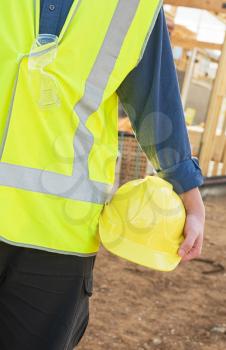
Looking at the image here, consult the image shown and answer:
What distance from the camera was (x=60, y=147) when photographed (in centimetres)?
146

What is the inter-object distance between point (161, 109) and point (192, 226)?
1.10ft

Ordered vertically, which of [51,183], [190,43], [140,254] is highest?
[51,183]

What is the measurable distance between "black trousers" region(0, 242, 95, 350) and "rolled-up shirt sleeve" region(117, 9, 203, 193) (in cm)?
39

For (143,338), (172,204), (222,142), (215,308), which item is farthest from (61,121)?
(222,142)

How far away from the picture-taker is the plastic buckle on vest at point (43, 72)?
1.40 meters

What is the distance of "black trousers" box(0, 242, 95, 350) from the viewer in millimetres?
1468

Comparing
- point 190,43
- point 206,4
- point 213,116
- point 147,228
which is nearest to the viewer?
point 147,228

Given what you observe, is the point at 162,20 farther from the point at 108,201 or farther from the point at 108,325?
the point at 108,325

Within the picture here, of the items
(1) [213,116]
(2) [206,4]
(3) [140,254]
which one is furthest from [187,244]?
(1) [213,116]

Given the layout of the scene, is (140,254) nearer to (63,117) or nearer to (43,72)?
(63,117)

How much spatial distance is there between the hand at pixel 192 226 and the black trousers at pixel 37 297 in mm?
292

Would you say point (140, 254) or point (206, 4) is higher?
point (140, 254)

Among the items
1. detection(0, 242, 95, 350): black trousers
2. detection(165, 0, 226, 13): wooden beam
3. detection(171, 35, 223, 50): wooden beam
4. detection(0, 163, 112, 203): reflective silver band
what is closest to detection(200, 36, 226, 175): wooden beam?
detection(165, 0, 226, 13): wooden beam

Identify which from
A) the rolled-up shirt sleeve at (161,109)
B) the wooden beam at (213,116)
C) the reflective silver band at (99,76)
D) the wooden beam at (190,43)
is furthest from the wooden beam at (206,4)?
the reflective silver band at (99,76)
